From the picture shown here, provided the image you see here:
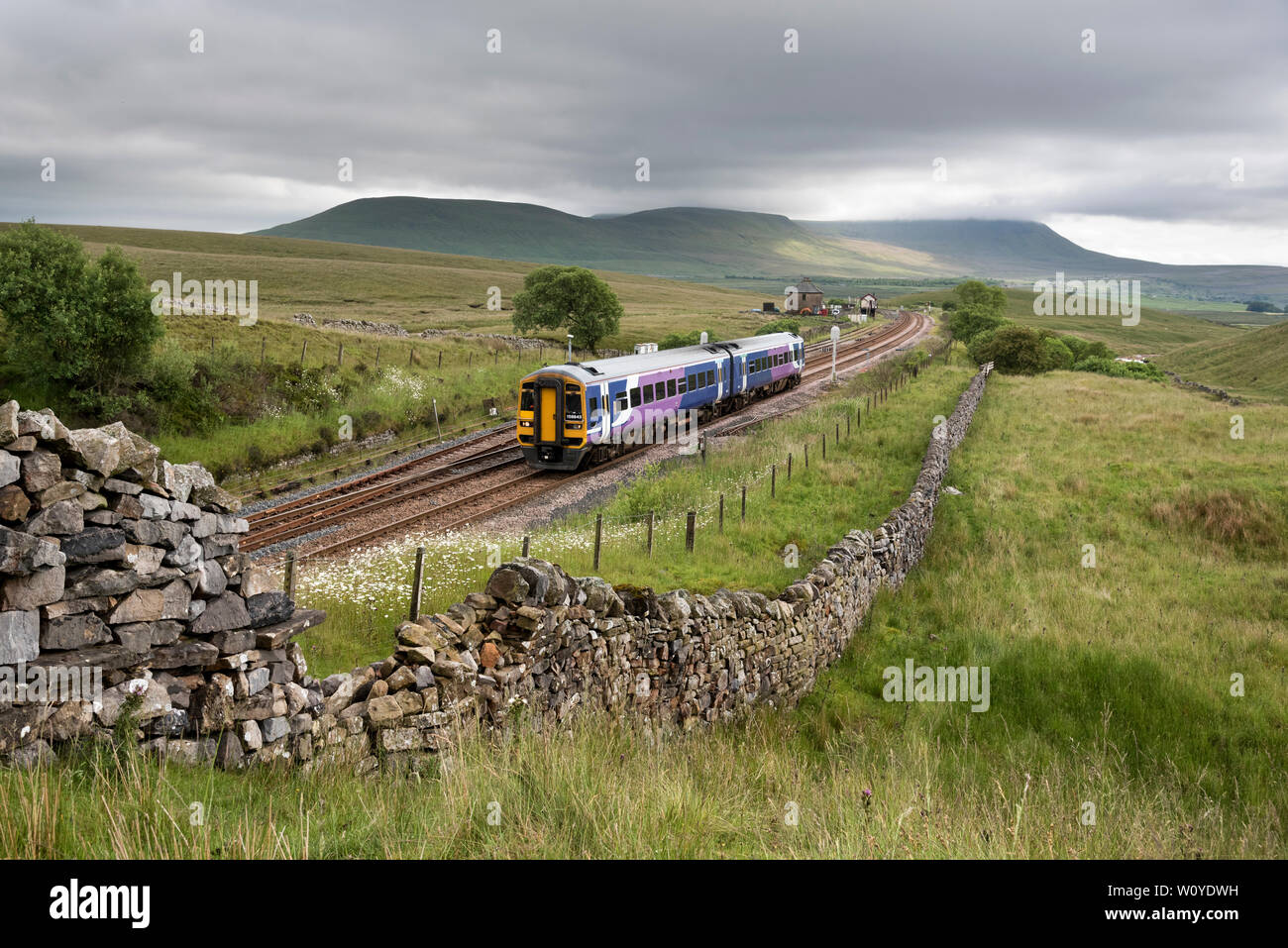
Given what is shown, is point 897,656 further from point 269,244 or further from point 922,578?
point 269,244

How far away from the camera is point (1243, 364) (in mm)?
78125

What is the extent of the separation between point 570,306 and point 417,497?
36.6 m

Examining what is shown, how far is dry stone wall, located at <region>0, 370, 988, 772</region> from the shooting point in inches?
215

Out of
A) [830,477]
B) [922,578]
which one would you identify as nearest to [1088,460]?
[830,477]

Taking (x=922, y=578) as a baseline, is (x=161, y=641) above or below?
above

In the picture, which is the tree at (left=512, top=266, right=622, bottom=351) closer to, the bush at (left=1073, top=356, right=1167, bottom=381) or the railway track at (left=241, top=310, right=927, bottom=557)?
the railway track at (left=241, top=310, right=927, bottom=557)

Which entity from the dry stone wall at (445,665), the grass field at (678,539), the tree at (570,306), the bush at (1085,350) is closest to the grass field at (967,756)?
the dry stone wall at (445,665)

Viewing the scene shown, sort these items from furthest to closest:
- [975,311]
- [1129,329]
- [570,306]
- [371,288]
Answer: [1129,329]
[371,288]
[975,311]
[570,306]

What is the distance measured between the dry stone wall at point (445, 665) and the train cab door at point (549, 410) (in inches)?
486

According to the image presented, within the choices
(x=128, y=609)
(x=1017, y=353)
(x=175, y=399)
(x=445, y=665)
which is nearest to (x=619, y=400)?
(x=175, y=399)

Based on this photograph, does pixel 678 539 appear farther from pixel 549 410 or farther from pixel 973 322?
pixel 973 322

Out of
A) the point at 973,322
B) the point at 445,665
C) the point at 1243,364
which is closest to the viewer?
the point at 445,665
